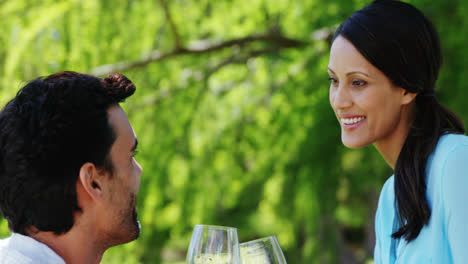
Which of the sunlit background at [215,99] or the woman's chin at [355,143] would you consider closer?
the woman's chin at [355,143]

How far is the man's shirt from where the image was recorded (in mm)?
1491

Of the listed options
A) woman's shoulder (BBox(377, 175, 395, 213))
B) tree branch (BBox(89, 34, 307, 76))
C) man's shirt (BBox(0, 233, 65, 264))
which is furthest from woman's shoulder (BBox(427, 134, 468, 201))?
tree branch (BBox(89, 34, 307, 76))

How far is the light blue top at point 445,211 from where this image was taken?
176 cm

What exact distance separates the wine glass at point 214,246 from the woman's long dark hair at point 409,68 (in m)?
0.66

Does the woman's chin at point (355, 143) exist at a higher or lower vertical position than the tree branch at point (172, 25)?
lower

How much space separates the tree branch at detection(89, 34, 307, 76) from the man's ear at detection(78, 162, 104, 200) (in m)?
3.22

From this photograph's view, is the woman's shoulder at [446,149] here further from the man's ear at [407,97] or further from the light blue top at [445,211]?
the man's ear at [407,97]

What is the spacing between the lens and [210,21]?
5.05 metres

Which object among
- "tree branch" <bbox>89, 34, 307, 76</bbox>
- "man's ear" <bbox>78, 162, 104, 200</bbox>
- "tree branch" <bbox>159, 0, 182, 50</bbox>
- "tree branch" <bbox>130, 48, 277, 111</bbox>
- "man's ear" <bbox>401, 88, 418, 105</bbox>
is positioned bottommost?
"man's ear" <bbox>78, 162, 104, 200</bbox>

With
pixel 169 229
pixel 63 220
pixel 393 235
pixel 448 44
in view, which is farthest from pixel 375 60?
pixel 169 229

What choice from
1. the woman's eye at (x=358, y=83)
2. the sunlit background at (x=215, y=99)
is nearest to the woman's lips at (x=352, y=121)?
the woman's eye at (x=358, y=83)

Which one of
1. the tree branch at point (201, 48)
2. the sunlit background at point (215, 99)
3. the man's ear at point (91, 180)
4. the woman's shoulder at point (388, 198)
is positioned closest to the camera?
the man's ear at point (91, 180)

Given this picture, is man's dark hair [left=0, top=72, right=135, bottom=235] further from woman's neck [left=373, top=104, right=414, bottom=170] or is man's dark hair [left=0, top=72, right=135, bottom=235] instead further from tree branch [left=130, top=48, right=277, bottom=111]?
tree branch [left=130, top=48, right=277, bottom=111]

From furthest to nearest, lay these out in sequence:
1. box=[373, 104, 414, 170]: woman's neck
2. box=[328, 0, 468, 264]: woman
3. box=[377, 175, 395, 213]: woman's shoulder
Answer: box=[377, 175, 395, 213]: woman's shoulder
box=[373, 104, 414, 170]: woman's neck
box=[328, 0, 468, 264]: woman
